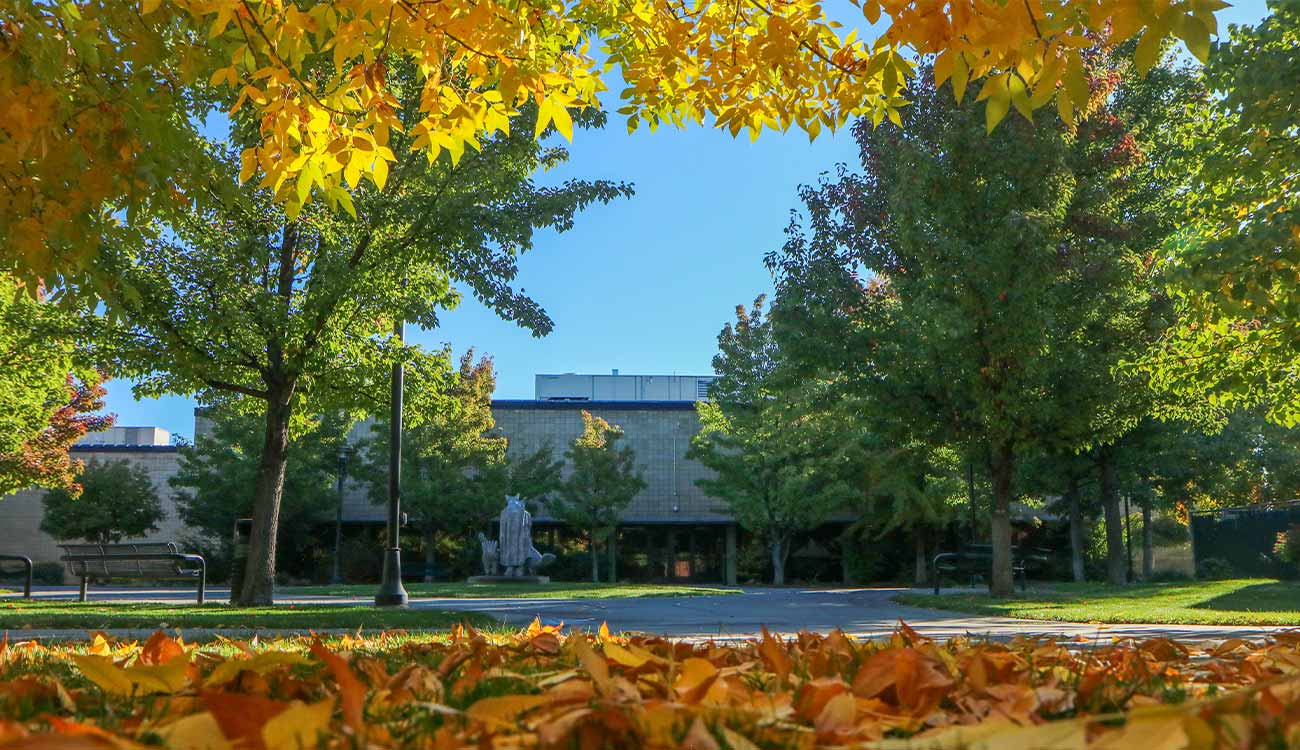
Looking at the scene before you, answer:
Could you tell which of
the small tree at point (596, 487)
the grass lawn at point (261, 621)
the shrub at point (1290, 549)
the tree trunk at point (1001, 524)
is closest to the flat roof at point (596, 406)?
the small tree at point (596, 487)

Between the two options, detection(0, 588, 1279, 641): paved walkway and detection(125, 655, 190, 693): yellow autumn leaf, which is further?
detection(0, 588, 1279, 641): paved walkway

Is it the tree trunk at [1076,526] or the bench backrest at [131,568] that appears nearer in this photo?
the bench backrest at [131,568]

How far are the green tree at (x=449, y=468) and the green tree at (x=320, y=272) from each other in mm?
20491

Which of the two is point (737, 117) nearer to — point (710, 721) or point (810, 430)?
point (710, 721)

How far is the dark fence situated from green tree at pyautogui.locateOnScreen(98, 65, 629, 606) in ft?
72.8

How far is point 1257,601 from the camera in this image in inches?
642

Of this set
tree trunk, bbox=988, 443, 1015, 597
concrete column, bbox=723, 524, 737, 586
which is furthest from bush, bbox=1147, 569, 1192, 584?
tree trunk, bbox=988, 443, 1015, 597

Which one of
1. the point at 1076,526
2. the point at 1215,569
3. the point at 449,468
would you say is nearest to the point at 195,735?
the point at 1076,526

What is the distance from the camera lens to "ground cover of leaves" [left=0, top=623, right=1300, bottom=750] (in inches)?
55.2

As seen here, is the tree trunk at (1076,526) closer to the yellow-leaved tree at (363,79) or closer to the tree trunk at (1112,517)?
the tree trunk at (1112,517)

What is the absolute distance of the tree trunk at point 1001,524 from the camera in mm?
16734

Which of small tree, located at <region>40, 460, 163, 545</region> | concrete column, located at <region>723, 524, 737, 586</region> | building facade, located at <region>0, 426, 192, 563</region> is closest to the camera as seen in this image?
small tree, located at <region>40, 460, 163, 545</region>

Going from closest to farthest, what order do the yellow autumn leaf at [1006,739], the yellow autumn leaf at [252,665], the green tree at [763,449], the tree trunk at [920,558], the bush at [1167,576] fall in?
the yellow autumn leaf at [1006,739] < the yellow autumn leaf at [252,665] < the bush at [1167,576] < the green tree at [763,449] < the tree trunk at [920,558]

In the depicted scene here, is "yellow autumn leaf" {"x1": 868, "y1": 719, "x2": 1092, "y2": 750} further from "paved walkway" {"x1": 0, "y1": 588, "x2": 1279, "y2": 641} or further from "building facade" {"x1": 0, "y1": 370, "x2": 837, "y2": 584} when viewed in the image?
"building facade" {"x1": 0, "y1": 370, "x2": 837, "y2": 584}
